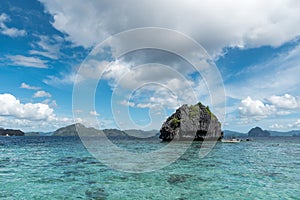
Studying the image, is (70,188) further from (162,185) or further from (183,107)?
(183,107)

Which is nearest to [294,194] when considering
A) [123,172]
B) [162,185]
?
[162,185]

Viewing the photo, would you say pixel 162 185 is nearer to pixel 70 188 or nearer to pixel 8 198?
pixel 70 188

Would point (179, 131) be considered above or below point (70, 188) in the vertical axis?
above

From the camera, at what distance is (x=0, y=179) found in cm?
1955

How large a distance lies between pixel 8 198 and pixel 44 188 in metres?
2.66

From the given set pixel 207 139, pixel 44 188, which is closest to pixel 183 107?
pixel 207 139

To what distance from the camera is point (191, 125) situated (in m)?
105

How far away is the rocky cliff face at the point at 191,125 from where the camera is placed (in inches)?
4008

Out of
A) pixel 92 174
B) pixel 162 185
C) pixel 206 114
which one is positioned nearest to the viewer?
pixel 162 185

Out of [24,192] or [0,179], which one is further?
[0,179]

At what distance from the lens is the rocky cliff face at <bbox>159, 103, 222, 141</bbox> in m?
102

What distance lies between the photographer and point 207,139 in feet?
327

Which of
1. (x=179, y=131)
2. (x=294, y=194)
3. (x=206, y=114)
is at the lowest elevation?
(x=294, y=194)

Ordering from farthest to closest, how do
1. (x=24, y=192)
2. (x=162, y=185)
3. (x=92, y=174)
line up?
(x=92, y=174)
(x=162, y=185)
(x=24, y=192)
